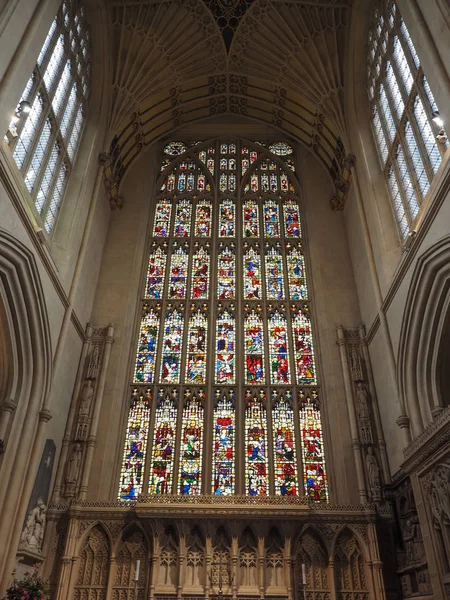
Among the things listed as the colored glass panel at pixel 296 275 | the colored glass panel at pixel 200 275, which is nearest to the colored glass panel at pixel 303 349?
the colored glass panel at pixel 296 275

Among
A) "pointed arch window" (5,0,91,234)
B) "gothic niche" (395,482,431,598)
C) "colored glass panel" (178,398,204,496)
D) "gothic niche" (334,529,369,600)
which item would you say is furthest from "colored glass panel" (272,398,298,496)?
"pointed arch window" (5,0,91,234)

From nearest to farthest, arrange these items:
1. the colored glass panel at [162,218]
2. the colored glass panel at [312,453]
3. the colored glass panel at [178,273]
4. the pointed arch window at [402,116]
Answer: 1. the pointed arch window at [402,116]
2. the colored glass panel at [312,453]
3. the colored glass panel at [178,273]
4. the colored glass panel at [162,218]

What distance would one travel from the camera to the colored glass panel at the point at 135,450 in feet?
37.0

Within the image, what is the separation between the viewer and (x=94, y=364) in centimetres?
1249

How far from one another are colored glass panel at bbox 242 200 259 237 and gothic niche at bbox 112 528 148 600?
29.1 feet

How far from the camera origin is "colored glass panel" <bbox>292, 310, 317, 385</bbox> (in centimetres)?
1281

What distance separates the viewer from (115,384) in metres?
12.5

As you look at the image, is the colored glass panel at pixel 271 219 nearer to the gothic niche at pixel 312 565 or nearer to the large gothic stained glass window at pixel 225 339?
the large gothic stained glass window at pixel 225 339

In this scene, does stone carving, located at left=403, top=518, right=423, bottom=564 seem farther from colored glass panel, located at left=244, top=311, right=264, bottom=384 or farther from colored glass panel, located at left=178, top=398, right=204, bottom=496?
colored glass panel, located at left=244, top=311, right=264, bottom=384

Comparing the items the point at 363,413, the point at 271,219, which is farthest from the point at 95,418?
the point at 271,219

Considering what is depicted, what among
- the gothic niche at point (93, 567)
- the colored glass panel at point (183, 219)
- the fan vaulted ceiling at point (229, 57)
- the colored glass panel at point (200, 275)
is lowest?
the gothic niche at point (93, 567)

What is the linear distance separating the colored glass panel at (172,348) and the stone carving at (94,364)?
1.62m

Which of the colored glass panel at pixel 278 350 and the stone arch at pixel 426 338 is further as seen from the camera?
the colored glass panel at pixel 278 350

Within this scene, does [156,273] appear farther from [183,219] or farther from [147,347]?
[147,347]
